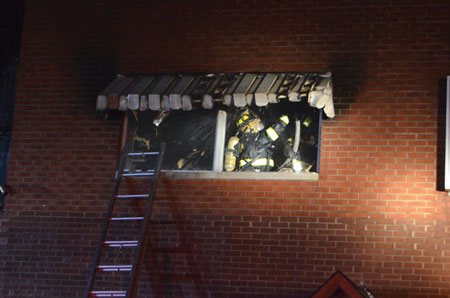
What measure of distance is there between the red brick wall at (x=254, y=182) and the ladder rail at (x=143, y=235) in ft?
0.98

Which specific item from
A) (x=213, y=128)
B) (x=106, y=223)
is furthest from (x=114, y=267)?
(x=213, y=128)

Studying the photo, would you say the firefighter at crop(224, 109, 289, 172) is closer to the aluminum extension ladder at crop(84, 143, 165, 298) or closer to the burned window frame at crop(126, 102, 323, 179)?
the burned window frame at crop(126, 102, 323, 179)

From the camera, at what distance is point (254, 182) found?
7.43 metres

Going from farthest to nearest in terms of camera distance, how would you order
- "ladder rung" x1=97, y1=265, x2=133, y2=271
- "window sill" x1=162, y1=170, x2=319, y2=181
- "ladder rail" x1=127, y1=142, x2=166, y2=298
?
"window sill" x1=162, y1=170, x2=319, y2=181 → "ladder rung" x1=97, y1=265, x2=133, y2=271 → "ladder rail" x1=127, y1=142, x2=166, y2=298

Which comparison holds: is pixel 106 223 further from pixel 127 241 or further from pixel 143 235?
pixel 143 235

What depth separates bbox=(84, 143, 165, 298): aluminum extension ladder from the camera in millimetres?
6889

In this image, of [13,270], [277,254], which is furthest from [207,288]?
[13,270]

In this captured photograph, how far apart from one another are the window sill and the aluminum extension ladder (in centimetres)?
29

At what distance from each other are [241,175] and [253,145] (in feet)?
1.53

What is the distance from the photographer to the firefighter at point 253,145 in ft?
25.0

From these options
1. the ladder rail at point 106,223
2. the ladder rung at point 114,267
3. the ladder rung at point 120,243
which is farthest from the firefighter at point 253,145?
the ladder rung at point 114,267

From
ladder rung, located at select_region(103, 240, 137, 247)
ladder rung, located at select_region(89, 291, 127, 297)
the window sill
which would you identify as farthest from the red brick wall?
ladder rung, located at select_region(89, 291, 127, 297)

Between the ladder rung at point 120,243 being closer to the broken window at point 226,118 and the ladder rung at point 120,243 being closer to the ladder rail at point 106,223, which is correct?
the ladder rail at point 106,223

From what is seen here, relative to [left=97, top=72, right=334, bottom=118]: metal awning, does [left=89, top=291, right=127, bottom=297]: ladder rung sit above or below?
below
